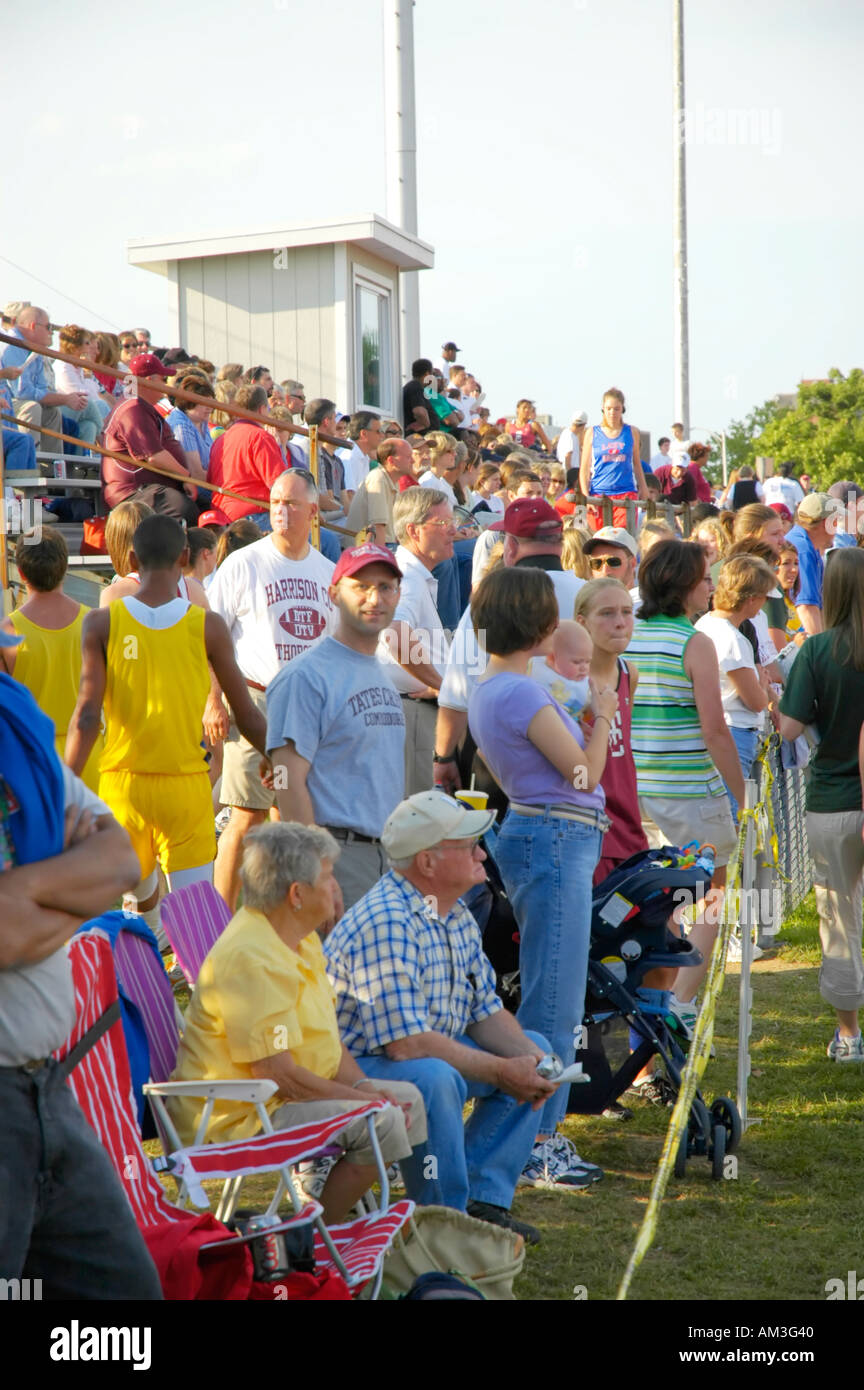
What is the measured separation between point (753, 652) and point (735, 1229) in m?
3.19

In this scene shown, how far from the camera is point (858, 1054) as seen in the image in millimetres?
6203

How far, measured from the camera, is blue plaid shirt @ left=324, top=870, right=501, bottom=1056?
398 cm

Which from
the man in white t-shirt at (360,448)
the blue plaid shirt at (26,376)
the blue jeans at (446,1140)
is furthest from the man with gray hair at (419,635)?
the man in white t-shirt at (360,448)

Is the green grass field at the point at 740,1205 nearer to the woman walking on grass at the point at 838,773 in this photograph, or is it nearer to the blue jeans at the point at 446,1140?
the blue jeans at the point at 446,1140

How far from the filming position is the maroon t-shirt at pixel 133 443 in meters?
9.27

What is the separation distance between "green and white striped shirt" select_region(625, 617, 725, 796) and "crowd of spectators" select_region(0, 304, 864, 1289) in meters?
0.01

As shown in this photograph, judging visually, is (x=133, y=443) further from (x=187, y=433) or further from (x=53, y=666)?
(x=53, y=666)

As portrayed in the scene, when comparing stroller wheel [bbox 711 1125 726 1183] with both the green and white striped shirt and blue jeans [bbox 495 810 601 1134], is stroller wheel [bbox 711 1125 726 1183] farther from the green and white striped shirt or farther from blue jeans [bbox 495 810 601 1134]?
the green and white striped shirt

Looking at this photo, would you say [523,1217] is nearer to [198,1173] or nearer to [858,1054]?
[198,1173]

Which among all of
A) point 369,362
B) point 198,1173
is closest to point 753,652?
point 198,1173

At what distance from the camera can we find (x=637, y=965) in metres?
5.04

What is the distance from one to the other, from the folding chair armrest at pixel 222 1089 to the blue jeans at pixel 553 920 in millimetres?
1375

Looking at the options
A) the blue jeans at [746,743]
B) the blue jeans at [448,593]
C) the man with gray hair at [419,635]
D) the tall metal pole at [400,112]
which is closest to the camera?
the man with gray hair at [419,635]
